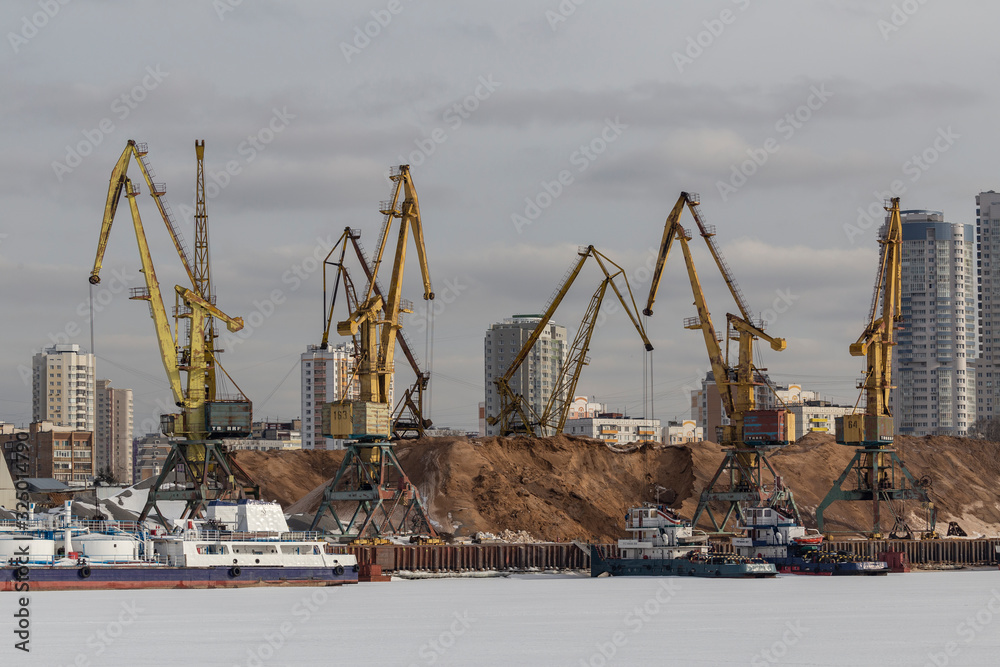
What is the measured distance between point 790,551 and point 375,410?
99.8 feet

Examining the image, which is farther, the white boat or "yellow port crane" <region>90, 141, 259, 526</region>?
"yellow port crane" <region>90, 141, 259, 526</region>

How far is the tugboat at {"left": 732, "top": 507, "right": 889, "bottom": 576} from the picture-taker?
10006cm

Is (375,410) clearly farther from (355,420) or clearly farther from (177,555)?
(177,555)

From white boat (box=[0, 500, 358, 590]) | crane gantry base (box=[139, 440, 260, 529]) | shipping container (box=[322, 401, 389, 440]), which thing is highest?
shipping container (box=[322, 401, 389, 440])

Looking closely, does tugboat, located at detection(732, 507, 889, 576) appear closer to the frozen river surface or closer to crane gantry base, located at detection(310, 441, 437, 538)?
the frozen river surface

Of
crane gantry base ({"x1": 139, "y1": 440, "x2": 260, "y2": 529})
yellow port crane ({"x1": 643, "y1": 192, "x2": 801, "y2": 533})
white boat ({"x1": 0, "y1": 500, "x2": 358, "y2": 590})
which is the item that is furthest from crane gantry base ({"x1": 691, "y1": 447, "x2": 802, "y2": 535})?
white boat ({"x1": 0, "y1": 500, "x2": 358, "y2": 590})

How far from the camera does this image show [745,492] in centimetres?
11900

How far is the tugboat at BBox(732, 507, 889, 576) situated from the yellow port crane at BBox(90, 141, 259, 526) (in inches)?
1483

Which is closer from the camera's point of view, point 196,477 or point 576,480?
point 196,477

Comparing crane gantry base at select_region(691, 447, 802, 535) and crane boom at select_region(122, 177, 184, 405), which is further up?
crane boom at select_region(122, 177, 184, 405)

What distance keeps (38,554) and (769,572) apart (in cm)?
4523

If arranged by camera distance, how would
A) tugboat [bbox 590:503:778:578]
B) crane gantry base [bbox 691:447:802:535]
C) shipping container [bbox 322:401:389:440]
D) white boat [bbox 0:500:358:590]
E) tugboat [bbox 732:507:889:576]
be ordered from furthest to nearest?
1. crane gantry base [bbox 691:447:802:535]
2. shipping container [bbox 322:401:389:440]
3. tugboat [bbox 732:507:889:576]
4. tugboat [bbox 590:503:778:578]
5. white boat [bbox 0:500:358:590]

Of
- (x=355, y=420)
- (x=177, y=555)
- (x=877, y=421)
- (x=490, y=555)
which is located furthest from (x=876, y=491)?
(x=177, y=555)

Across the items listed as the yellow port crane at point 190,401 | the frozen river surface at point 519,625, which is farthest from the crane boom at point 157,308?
the frozen river surface at point 519,625
